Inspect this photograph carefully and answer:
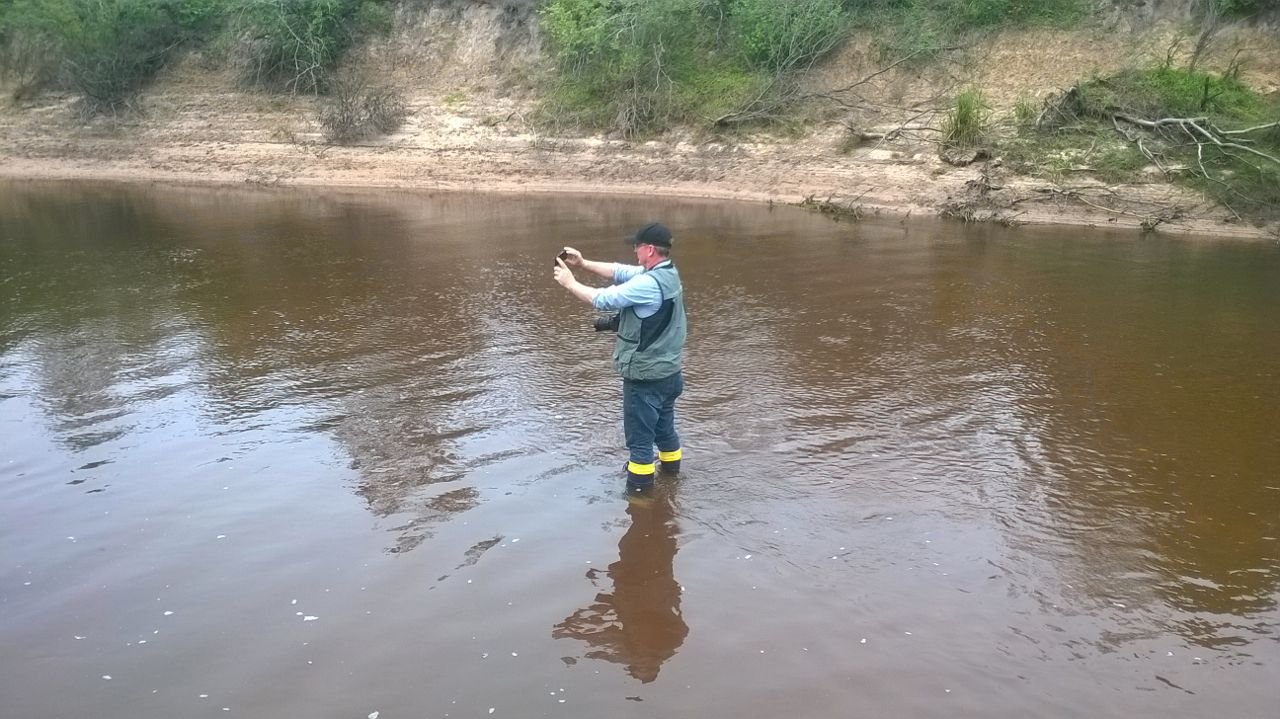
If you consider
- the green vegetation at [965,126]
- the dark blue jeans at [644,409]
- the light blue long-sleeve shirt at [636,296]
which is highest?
the green vegetation at [965,126]

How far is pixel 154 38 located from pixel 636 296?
80.8ft

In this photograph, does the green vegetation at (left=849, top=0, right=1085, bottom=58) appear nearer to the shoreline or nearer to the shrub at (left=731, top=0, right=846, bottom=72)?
the shrub at (left=731, top=0, right=846, bottom=72)

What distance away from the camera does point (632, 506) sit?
5602 mm

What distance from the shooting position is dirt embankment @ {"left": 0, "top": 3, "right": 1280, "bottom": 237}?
16.7 metres

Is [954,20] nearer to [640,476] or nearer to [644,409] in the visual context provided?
[644,409]

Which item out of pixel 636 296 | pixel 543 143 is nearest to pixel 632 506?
pixel 636 296

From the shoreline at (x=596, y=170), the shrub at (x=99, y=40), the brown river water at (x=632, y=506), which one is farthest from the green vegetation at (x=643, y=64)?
the brown river water at (x=632, y=506)

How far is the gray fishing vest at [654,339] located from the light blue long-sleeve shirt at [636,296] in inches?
1.7

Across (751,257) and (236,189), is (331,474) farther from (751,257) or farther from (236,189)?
(236,189)

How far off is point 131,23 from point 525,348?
2180 centimetres

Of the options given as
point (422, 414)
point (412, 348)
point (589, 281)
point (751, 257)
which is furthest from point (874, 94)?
point (422, 414)

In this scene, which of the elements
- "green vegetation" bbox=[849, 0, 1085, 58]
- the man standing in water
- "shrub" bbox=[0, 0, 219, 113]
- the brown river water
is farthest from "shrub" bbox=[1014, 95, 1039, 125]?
"shrub" bbox=[0, 0, 219, 113]

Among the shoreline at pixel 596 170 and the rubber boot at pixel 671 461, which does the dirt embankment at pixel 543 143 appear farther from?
the rubber boot at pixel 671 461

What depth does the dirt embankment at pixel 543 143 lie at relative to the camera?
16688mm
